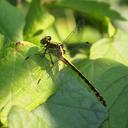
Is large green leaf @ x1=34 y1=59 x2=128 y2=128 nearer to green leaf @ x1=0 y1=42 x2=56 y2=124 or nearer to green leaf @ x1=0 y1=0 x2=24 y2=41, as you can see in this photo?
green leaf @ x1=0 y1=42 x2=56 y2=124

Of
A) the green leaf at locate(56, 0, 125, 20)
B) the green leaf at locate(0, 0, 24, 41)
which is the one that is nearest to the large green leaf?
the green leaf at locate(0, 0, 24, 41)

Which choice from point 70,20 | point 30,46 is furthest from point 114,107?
point 70,20

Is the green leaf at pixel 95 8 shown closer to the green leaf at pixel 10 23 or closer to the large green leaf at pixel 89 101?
the green leaf at pixel 10 23

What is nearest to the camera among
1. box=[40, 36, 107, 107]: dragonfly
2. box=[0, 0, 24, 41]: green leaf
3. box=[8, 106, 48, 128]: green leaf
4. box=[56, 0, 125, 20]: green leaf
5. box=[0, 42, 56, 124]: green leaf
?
box=[8, 106, 48, 128]: green leaf

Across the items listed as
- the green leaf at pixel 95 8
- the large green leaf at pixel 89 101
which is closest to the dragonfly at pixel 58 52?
the large green leaf at pixel 89 101

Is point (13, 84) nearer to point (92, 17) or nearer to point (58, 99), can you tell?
point (58, 99)

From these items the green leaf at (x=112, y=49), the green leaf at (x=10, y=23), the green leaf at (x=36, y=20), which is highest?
the green leaf at (x=10, y=23)
